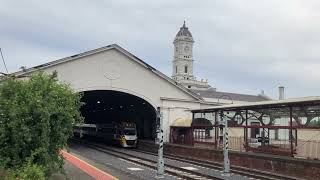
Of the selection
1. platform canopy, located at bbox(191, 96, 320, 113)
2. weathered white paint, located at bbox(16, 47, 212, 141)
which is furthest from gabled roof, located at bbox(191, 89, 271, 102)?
platform canopy, located at bbox(191, 96, 320, 113)

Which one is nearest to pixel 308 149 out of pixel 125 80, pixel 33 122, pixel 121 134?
pixel 33 122

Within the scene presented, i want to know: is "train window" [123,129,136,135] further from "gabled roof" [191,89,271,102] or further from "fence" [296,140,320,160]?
"gabled roof" [191,89,271,102]

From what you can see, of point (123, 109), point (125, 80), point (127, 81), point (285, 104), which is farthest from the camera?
point (123, 109)

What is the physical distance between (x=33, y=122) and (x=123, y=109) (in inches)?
2087

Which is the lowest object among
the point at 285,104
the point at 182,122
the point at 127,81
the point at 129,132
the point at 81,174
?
the point at 81,174

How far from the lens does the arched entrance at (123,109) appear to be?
5641 cm

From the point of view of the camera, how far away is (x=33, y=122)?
53.0 ft

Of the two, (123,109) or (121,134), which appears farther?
(123,109)

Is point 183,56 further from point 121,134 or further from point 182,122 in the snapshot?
point 182,122

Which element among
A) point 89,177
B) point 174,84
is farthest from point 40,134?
point 174,84

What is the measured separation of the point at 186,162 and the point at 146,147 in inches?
715

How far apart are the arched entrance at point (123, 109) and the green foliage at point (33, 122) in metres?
36.1

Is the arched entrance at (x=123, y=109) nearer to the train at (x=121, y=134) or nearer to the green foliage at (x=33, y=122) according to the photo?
the train at (x=121, y=134)

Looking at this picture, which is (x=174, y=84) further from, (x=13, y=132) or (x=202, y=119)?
(x=13, y=132)
